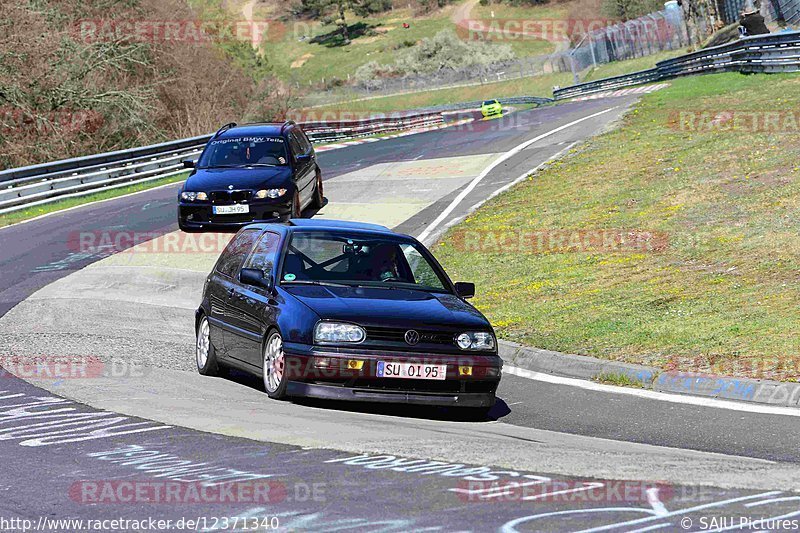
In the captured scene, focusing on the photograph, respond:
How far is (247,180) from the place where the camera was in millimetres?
21141

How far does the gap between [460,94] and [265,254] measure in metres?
90.3

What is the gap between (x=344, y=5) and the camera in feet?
478

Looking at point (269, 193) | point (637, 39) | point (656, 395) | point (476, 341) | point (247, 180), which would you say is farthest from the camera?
point (637, 39)

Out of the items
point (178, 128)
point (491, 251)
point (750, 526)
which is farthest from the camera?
point (178, 128)

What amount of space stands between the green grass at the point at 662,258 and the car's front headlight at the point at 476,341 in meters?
2.07

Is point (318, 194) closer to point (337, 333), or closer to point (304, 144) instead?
point (304, 144)

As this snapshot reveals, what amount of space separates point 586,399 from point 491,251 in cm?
879

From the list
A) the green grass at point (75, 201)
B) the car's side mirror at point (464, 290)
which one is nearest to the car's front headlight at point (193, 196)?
the green grass at point (75, 201)

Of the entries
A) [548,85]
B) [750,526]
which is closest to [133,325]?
[750,526]

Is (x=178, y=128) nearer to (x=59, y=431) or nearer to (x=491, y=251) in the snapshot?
(x=491, y=251)

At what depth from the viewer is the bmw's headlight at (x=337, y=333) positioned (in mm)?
9148

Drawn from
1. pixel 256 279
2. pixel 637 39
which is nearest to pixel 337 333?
pixel 256 279

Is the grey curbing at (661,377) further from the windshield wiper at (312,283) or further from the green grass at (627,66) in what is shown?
the green grass at (627,66)

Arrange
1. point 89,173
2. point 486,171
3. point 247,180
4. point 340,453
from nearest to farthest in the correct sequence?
1. point 340,453
2. point 247,180
3. point 486,171
4. point 89,173
